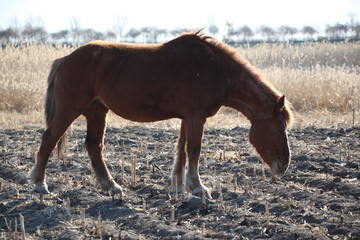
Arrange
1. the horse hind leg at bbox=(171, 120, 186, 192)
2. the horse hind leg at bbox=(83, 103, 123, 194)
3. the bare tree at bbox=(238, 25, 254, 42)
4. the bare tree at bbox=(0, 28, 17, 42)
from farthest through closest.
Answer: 1. the bare tree at bbox=(238, 25, 254, 42)
2. the bare tree at bbox=(0, 28, 17, 42)
3. the horse hind leg at bbox=(83, 103, 123, 194)
4. the horse hind leg at bbox=(171, 120, 186, 192)

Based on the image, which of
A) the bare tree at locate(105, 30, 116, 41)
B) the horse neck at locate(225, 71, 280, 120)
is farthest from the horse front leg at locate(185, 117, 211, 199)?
the bare tree at locate(105, 30, 116, 41)

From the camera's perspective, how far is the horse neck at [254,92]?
260 inches

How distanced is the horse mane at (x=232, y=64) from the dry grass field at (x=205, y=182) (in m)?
1.24

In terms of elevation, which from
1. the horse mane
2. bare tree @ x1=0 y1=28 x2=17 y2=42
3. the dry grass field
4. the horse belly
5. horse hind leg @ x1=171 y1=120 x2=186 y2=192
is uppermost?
bare tree @ x1=0 y1=28 x2=17 y2=42

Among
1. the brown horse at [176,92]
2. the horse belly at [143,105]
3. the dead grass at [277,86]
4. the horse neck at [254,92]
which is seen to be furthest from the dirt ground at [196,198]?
the dead grass at [277,86]

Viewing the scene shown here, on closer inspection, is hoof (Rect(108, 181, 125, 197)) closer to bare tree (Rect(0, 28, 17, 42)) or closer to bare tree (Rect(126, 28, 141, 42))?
bare tree (Rect(0, 28, 17, 42))

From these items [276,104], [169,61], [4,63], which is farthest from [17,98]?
[276,104]

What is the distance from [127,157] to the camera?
8938 millimetres

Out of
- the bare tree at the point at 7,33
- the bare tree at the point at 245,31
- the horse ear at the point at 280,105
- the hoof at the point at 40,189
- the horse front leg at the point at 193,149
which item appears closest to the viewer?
the horse ear at the point at 280,105

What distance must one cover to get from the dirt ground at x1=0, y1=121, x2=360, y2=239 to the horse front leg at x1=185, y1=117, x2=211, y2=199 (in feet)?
0.63

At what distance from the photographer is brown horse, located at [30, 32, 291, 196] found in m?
6.51

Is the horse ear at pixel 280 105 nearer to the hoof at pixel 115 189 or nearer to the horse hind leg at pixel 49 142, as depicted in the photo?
the hoof at pixel 115 189

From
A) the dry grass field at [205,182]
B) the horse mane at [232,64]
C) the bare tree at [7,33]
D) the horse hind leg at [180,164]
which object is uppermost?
the bare tree at [7,33]

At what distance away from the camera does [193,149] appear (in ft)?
21.3
